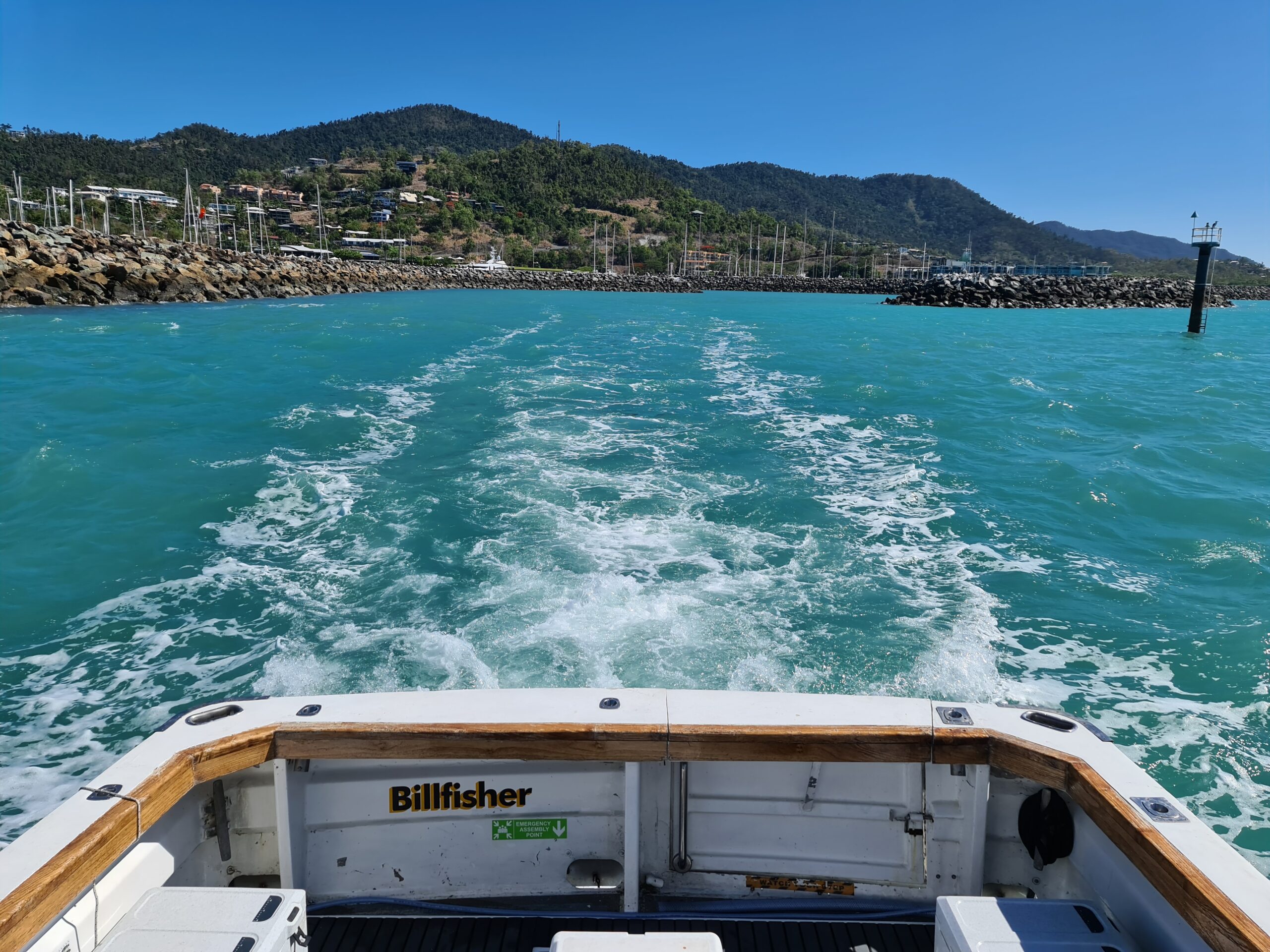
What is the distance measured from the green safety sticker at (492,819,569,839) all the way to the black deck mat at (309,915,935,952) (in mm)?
265

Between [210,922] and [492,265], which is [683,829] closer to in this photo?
[210,922]

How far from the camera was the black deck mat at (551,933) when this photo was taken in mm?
2639

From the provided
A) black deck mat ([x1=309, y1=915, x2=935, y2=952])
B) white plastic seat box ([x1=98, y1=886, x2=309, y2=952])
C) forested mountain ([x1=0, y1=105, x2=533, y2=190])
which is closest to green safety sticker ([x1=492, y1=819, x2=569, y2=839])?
black deck mat ([x1=309, y1=915, x2=935, y2=952])

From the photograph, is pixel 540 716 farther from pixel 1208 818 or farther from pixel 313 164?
pixel 313 164

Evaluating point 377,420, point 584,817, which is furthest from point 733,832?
point 377,420

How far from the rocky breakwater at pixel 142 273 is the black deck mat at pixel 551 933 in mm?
42695

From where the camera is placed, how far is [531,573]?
7246 mm

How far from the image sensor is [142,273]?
4016 cm

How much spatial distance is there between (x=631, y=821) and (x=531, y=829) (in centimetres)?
42

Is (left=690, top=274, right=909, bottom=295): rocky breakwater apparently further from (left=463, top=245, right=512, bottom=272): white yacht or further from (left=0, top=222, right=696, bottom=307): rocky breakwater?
(left=0, top=222, right=696, bottom=307): rocky breakwater

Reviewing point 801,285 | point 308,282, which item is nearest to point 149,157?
point 308,282

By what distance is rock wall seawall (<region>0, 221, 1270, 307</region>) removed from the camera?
36594 mm

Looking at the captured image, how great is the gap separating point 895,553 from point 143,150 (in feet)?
579

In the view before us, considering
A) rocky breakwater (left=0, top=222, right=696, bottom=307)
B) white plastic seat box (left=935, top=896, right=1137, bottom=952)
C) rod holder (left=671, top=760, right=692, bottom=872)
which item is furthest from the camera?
rocky breakwater (left=0, top=222, right=696, bottom=307)
